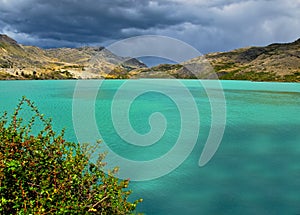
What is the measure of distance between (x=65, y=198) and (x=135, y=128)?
117 feet

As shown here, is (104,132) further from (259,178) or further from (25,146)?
(25,146)

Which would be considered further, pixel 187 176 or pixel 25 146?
pixel 187 176

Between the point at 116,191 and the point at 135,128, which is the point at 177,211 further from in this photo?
the point at 135,128

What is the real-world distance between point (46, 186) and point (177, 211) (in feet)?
38.4

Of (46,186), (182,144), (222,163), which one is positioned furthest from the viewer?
(182,144)

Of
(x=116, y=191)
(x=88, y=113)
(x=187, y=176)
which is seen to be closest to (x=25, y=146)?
(x=116, y=191)

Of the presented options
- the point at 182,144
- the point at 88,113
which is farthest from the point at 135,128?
the point at 88,113

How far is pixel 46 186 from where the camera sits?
6512 mm

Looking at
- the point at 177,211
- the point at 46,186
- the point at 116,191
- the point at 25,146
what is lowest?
the point at 177,211

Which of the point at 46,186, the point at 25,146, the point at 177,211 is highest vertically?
the point at 25,146

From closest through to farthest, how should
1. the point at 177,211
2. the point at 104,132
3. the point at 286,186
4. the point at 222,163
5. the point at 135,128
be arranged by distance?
1. the point at 177,211
2. the point at 286,186
3. the point at 222,163
4. the point at 104,132
5. the point at 135,128

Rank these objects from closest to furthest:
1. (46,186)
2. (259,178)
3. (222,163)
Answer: (46,186)
(259,178)
(222,163)

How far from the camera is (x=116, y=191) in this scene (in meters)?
7.88

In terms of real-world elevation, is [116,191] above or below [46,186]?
below
